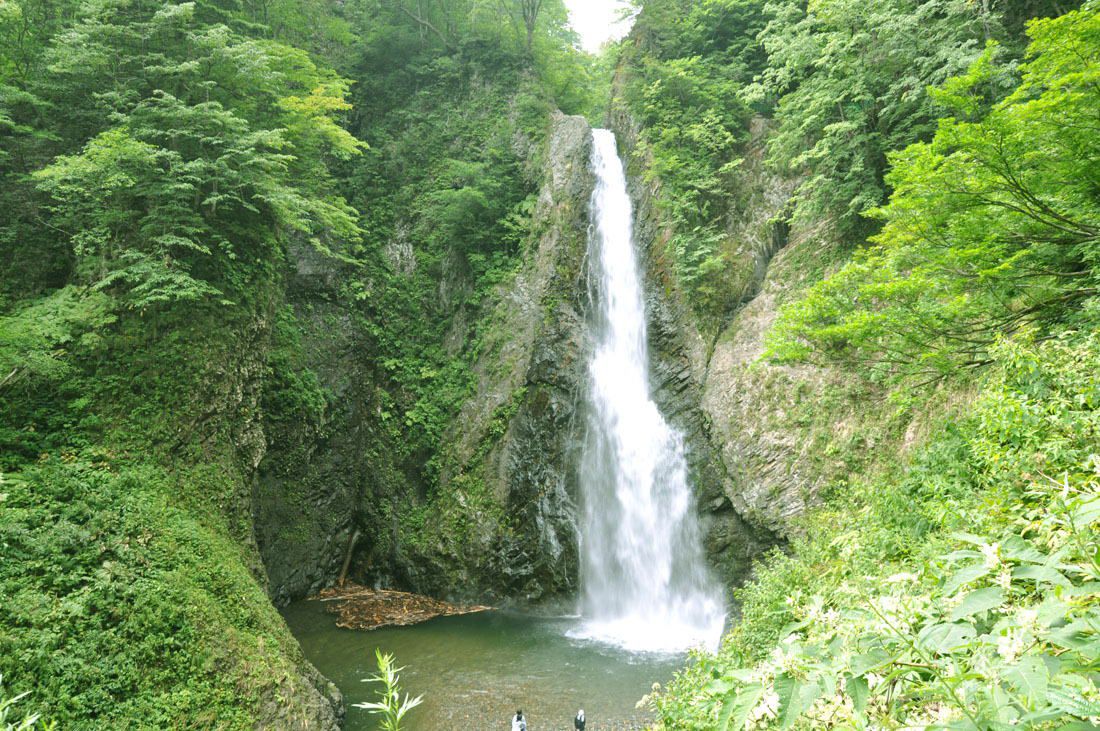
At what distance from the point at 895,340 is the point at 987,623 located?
5.02 m

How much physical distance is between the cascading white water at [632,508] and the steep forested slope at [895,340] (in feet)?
4.94

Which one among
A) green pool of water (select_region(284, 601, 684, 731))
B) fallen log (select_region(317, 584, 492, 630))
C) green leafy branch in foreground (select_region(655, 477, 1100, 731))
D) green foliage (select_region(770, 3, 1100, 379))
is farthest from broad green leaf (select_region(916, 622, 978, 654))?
fallen log (select_region(317, 584, 492, 630))

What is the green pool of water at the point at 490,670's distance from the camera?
820cm

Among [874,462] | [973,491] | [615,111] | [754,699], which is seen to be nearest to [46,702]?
[754,699]

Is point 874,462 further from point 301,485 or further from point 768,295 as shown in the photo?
point 301,485

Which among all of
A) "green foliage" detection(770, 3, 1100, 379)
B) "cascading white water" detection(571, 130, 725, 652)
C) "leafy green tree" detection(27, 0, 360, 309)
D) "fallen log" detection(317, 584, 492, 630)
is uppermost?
"leafy green tree" detection(27, 0, 360, 309)

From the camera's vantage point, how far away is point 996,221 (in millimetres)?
5082

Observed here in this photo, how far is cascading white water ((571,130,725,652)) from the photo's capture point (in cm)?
1175

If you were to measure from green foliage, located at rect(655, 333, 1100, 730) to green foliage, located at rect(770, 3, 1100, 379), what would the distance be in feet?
3.78

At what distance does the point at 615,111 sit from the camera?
18.5 metres

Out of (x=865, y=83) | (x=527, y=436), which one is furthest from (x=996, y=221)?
(x=527, y=436)

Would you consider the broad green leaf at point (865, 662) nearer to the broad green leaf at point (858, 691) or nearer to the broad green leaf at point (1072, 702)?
the broad green leaf at point (858, 691)

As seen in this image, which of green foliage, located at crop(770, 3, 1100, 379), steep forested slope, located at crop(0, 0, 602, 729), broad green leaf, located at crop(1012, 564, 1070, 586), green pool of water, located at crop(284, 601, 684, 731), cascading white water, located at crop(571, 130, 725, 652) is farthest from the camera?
cascading white water, located at crop(571, 130, 725, 652)

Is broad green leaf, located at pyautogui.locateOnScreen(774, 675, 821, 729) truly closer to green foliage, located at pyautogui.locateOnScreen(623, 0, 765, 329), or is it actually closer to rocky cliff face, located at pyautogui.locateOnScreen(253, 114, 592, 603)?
rocky cliff face, located at pyautogui.locateOnScreen(253, 114, 592, 603)
